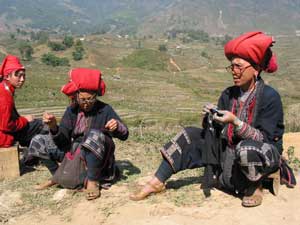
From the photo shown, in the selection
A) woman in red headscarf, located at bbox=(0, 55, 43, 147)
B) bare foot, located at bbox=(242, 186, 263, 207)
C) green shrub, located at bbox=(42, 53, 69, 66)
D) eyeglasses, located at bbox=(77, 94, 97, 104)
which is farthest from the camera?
green shrub, located at bbox=(42, 53, 69, 66)

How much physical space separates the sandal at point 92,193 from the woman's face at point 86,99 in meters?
0.74

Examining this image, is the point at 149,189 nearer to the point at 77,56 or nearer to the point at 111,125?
the point at 111,125

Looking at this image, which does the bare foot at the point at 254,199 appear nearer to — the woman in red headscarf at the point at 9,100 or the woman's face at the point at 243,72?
the woman's face at the point at 243,72

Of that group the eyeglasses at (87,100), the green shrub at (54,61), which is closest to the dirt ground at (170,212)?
the eyeglasses at (87,100)

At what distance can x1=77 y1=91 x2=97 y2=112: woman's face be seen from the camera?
3531 millimetres

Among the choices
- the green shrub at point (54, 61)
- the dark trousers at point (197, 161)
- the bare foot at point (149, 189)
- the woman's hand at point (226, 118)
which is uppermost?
the woman's hand at point (226, 118)

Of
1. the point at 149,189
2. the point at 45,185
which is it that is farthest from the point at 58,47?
the point at 149,189

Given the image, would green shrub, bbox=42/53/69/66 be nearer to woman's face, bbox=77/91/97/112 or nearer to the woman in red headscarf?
the woman in red headscarf

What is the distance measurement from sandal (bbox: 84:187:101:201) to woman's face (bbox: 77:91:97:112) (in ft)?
2.41

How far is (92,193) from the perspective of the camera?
3.55 metres

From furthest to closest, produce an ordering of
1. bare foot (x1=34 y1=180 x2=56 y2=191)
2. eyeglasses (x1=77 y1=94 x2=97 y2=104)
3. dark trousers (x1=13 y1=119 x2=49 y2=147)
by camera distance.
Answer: dark trousers (x1=13 y1=119 x2=49 y2=147), bare foot (x1=34 y1=180 x2=56 y2=191), eyeglasses (x1=77 y1=94 x2=97 y2=104)

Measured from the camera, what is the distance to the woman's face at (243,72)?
3.09 meters

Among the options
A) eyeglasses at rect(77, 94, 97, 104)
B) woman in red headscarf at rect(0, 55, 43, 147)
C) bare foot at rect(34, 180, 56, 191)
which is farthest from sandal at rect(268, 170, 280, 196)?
woman in red headscarf at rect(0, 55, 43, 147)

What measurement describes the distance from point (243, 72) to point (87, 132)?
1466mm
